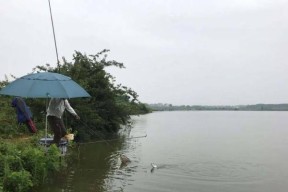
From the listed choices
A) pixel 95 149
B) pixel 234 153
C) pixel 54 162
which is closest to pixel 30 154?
pixel 54 162

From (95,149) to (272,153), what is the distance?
28.0ft

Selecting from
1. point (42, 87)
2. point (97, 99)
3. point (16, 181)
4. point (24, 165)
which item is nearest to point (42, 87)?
point (42, 87)

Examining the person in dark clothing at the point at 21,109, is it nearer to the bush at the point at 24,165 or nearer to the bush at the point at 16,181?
the bush at the point at 24,165

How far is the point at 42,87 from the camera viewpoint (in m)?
8.45

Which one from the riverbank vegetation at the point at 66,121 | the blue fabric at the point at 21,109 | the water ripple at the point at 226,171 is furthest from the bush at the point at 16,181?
the water ripple at the point at 226,171

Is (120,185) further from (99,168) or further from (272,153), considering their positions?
(272,153)

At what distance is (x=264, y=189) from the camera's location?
419 inches

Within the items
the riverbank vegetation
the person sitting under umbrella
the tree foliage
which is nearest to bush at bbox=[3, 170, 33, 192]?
the riverbank vegetation

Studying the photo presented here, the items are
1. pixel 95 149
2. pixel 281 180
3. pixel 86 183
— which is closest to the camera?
pixel 86 183

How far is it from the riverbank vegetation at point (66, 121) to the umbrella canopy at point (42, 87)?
3.85ft

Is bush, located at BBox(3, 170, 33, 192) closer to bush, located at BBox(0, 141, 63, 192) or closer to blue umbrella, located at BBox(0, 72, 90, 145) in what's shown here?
bush, located at BBox(0, 141, 63, 192)

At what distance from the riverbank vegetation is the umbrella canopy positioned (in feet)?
3.85

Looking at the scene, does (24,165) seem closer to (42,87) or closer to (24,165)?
(24,165)

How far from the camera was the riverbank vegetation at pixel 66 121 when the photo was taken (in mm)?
7613
